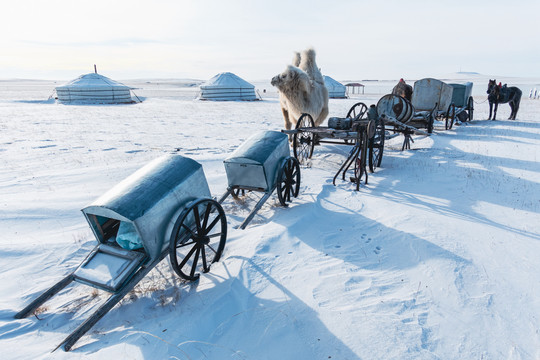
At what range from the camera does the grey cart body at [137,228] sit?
10.1ft

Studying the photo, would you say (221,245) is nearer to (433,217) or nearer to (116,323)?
(116,323)

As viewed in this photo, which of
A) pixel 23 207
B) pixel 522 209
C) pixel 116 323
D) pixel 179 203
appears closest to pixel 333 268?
pixel 179 203

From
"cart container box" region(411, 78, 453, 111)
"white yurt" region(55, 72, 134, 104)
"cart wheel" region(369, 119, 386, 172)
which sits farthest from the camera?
"white yurt" region(55, 72, 134, 104)

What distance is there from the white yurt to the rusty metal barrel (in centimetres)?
2419

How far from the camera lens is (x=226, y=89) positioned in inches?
1176

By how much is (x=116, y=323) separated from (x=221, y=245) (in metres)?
1.38

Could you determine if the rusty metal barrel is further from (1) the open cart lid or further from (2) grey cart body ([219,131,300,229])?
(2) grey cart body ([219,131,300,229])

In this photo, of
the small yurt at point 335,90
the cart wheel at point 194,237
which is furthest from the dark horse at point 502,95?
the small yurt at point 335,90

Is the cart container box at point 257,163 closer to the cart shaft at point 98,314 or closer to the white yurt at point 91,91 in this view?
the cart shaft at point 98,314

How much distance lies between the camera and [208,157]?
345 inches

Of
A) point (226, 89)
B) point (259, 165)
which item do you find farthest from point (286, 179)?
point (226, 89)

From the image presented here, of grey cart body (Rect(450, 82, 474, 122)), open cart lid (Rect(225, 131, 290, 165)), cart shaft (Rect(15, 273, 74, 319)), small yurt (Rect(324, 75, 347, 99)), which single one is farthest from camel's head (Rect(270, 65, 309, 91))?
small yurt (Rect(324, 75, 347, 99))

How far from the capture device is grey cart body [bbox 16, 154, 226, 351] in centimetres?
307

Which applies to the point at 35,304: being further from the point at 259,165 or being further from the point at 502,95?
the point at 502,95
